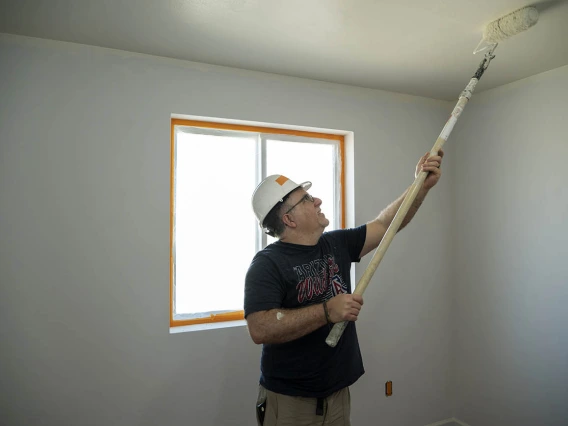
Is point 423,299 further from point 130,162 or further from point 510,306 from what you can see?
point 130,162

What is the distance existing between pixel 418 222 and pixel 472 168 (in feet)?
1.81

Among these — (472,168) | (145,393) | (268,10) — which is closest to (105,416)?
(145,393)

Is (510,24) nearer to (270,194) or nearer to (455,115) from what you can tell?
(455,115)

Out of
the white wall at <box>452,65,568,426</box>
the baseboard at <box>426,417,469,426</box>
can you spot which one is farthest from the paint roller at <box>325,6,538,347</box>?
the baseboard at <box>426,417,469,426</box>

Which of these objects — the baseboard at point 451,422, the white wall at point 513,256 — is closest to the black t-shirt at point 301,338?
the white wall at point 513,256

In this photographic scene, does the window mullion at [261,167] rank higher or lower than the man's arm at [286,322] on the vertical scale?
higher

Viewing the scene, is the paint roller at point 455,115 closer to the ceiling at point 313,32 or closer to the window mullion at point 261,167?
the ceiling at point 313,32

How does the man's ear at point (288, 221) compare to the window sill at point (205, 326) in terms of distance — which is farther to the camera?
the window sill at point (205, 326)

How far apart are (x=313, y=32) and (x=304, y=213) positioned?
0.87 meters

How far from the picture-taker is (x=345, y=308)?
1.40 m

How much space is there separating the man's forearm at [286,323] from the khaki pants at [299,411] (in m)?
0.34

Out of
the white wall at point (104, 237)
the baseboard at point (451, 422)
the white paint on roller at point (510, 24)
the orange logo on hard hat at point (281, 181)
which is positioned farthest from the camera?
the baseboard at point (451, 422)

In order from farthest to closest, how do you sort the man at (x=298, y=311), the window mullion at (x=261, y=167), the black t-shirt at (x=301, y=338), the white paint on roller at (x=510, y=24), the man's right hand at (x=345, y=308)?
the window mullion at (x=261, y=167) → the white paint on roller at (x=510, y=24) → the black t-shirt at (x=301, y=338) → the man at (x=298, y=311) → the man's right hand at (x=345, y=308)

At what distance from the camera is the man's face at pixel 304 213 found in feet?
5.81
